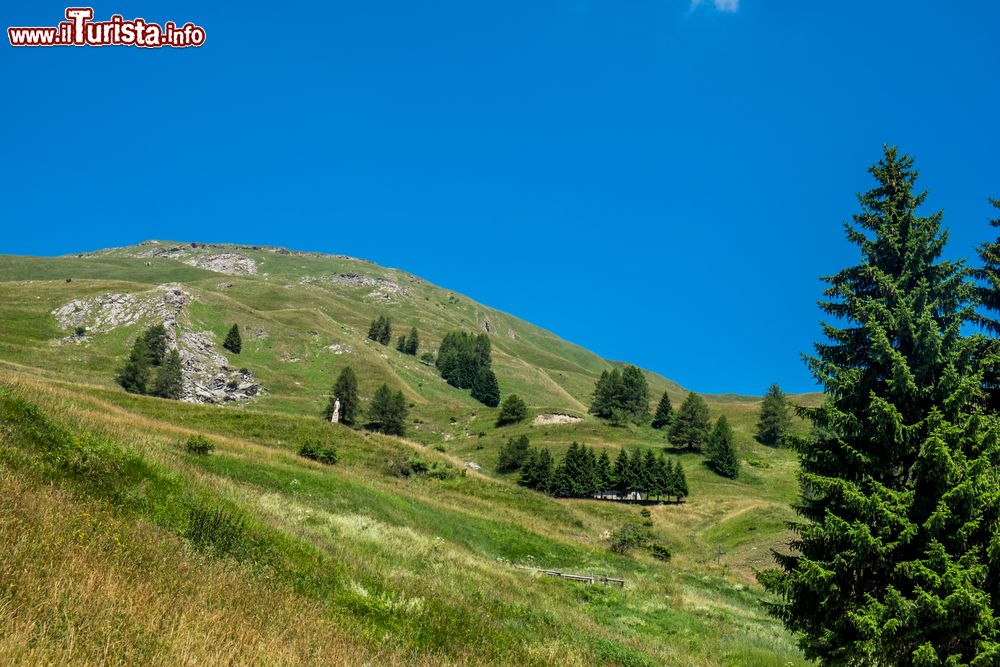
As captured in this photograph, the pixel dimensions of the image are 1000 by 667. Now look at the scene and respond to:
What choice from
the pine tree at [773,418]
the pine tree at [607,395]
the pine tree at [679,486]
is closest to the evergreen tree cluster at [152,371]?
the pine tree at [679,486]

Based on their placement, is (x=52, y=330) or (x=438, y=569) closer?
(x=438, y=569)

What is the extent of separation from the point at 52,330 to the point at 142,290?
1804cm

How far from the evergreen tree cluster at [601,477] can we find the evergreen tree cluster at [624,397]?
3495cm

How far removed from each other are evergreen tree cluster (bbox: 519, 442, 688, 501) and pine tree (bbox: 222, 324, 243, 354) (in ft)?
200

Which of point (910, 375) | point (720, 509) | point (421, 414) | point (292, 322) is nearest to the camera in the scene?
point (910, 375)

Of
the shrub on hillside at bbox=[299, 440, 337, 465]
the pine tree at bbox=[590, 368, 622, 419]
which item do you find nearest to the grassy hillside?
the shrub on hillside at bbox=[299, 440, 337, 465]

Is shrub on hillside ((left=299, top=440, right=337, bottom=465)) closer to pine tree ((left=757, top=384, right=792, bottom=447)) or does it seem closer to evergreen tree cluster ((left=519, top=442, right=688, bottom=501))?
evergreen tree cluster ((left=519, top=442, right=688, bottom=501))

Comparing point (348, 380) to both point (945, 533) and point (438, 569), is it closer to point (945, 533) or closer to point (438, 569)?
point (438, 569)

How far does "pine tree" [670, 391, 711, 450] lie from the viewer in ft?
316

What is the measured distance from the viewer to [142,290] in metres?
104

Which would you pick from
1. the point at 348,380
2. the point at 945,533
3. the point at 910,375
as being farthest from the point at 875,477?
the point at 348,380

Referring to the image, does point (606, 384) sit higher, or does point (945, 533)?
point (606, 384)

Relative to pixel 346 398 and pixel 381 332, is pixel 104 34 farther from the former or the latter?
pixel 381 332

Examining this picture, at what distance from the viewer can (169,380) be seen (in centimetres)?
7738
